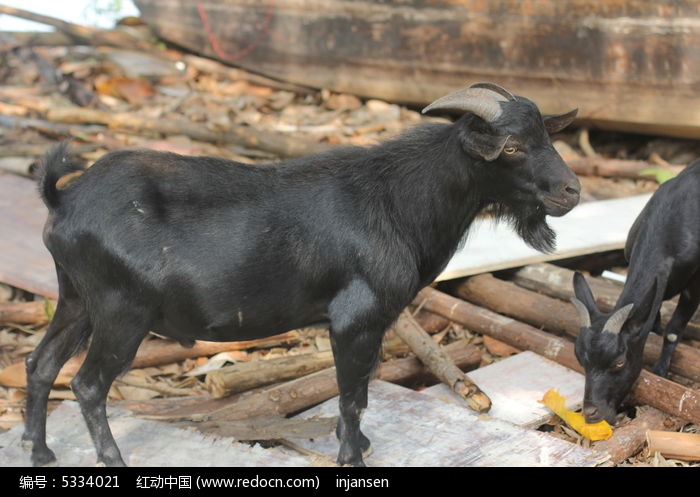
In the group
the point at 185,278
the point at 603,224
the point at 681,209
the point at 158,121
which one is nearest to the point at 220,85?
the point at 158,121

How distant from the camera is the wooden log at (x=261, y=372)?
529cm

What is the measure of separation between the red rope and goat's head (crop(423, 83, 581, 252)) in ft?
28.4

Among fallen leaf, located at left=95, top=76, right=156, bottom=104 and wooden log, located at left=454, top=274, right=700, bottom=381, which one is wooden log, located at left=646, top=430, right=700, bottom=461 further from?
fallen leaf, located at left=95, top=76, right=156, bottom=104

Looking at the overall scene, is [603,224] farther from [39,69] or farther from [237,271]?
[39,69]

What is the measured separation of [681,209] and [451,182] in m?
2.13

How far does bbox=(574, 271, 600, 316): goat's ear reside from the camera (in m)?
5.54

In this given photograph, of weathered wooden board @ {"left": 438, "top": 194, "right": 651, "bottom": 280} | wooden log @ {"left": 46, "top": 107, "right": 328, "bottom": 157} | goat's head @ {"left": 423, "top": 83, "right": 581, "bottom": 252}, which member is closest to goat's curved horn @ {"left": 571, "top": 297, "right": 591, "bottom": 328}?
goat's head @ {"left": 423, "top": 83, "right": 581, "bottom": 252}

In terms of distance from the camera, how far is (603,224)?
7785 millimetres

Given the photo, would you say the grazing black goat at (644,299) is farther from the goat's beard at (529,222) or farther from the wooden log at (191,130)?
the wooden log at (191,130)

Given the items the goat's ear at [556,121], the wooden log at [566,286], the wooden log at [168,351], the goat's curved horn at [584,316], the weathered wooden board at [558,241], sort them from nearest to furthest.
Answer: the goat's ear at [556,121], the goat's curved horn at [584,316], the wooden log at [168,351], the wooden log at [566,286], the weathered wooden board at [558,241]

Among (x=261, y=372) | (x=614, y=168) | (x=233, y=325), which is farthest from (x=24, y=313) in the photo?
(x=614, y=168)

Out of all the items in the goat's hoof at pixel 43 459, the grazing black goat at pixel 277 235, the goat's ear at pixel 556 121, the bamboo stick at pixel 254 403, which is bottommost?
the bamboo stick at pixel 254 403

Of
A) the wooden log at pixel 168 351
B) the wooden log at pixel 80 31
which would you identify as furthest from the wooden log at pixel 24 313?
the wooden log at pixel 80 31

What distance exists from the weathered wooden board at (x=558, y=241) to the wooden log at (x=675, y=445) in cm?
214
